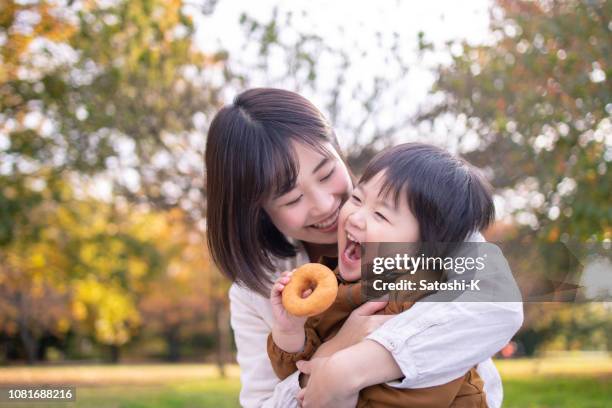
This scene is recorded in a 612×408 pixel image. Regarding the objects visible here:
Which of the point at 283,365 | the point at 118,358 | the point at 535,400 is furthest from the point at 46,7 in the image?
the point at 118,358

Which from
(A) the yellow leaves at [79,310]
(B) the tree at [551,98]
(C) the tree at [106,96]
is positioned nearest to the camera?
(B) the tree at [551,98]

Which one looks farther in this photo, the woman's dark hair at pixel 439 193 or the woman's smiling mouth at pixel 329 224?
the woman's smiling mouth at pixel 329 224

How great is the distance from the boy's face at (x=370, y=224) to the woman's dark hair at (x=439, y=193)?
0.02 meters

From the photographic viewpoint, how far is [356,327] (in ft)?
6.87

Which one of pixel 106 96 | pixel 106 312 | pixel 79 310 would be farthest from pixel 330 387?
pixel 79 310

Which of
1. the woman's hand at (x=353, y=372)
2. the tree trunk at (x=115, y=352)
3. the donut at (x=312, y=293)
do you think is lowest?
the tree trunk at (x=115, y=352)

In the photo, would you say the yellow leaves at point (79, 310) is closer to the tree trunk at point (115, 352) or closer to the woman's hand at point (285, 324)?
the tree trunk at point (115, 352)

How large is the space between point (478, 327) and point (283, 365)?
638 millimetres

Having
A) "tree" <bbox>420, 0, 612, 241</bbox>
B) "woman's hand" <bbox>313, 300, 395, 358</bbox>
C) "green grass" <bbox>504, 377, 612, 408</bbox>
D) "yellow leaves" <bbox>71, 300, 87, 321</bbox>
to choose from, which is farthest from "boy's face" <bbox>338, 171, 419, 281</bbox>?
"yellow leaves" <bbox>71, 300, 87, 321</bbox>

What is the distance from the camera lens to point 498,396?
2.30 meters

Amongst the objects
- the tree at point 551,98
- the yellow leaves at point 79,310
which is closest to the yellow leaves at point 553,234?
the tree at point 551,98

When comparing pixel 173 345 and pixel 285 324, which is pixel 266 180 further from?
pixel 173 345

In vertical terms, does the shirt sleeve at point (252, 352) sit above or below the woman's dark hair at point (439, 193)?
below

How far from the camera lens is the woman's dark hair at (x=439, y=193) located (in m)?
2.13
